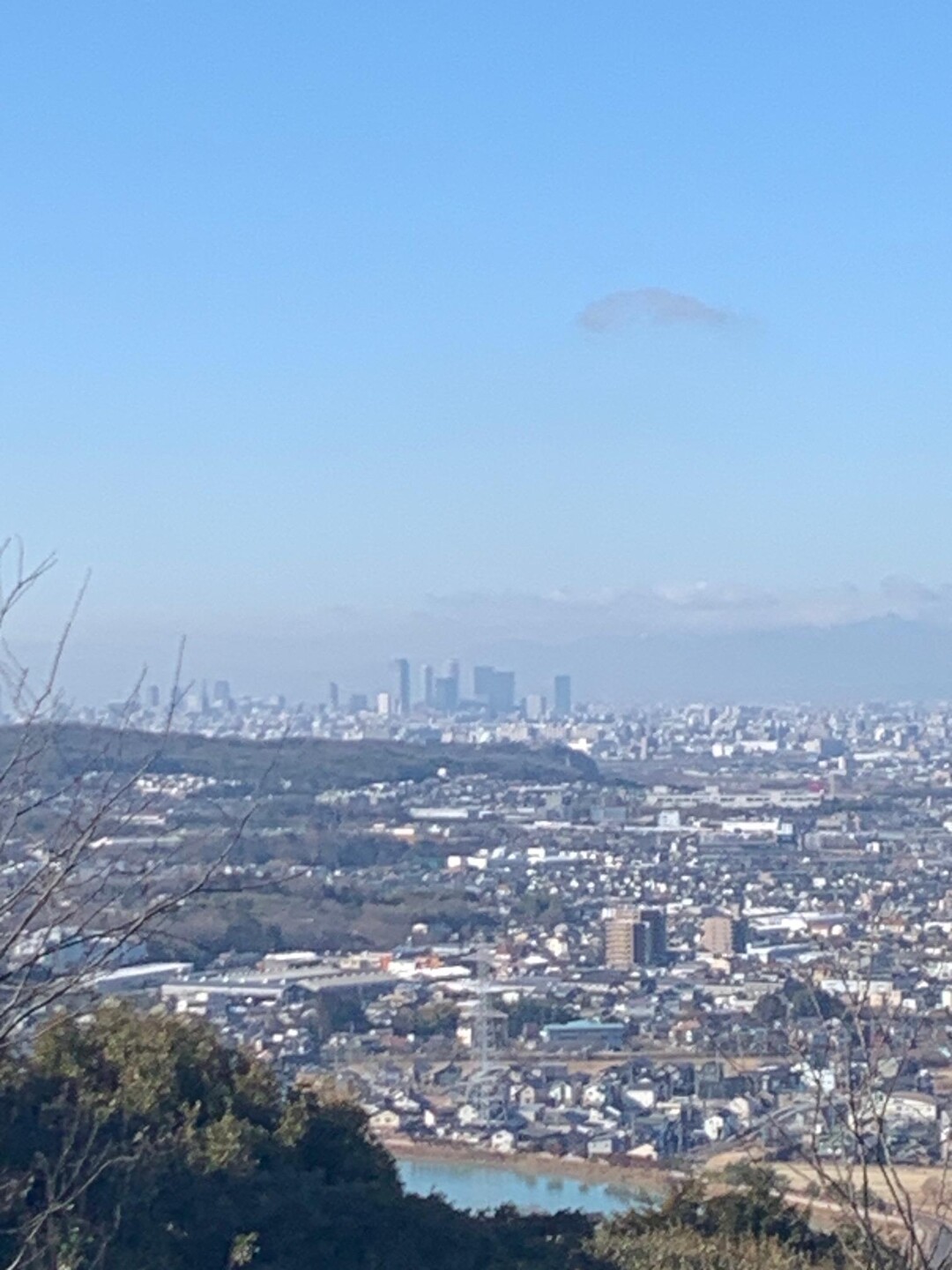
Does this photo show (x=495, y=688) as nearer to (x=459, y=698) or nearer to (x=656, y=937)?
(x=459, y=698)

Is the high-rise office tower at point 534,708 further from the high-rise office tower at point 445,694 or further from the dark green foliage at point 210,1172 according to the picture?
the dark green foliage at point 210,1172

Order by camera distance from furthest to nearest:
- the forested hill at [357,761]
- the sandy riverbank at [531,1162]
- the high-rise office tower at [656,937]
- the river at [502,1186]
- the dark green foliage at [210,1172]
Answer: the forested hill at [357,761] < the high-rise office tower at [656,937] < the sandy riverbank at [531,1162] < the river at [502,1186] < the dark green foliage at [210,1172]

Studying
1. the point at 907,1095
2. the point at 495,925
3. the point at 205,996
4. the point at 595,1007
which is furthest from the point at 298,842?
the point at 907,1095

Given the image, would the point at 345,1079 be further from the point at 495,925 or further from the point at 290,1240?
the point at 495,925

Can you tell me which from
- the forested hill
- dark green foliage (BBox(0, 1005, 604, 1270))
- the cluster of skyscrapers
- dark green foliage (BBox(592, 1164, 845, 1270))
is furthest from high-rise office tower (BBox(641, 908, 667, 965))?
the cluster of skyscrapers

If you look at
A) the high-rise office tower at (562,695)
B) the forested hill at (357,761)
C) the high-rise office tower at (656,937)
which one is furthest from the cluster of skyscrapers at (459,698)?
the high-rise office tower at (656,937)

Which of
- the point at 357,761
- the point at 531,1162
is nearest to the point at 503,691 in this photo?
the point at 357,761
